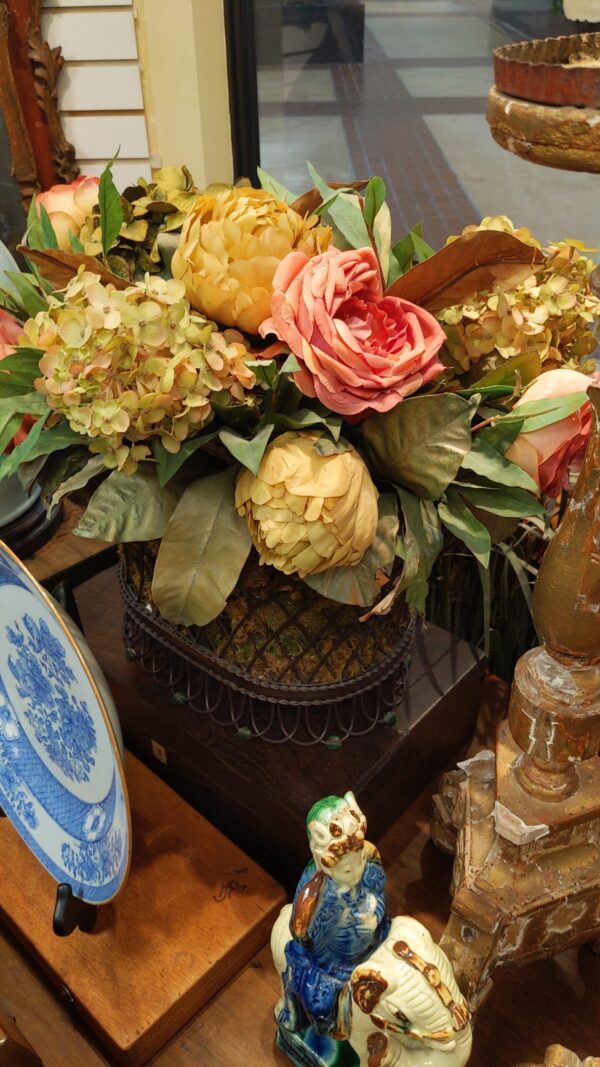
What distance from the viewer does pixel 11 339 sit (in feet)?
1.86

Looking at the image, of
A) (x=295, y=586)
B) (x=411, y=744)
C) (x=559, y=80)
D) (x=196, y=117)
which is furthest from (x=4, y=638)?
(x=196, y=117)

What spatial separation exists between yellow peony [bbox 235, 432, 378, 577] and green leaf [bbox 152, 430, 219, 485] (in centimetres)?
4

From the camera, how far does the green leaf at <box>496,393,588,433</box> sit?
48 cm

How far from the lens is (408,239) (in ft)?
1.90

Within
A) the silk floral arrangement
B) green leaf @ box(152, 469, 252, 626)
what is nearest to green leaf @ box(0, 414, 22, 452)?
the silk floral arrangement

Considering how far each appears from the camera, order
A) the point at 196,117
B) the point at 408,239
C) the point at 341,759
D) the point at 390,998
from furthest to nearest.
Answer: the point at 196,117 < the point at 341,759 < the point at 408,239 < the point at 390,998

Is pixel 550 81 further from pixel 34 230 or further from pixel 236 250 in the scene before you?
pixel 34 230

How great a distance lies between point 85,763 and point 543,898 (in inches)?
13.9

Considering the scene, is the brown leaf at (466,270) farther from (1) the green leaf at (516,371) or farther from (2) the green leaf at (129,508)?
(2) the green leaf at (129,508)

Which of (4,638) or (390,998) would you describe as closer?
(390,998)

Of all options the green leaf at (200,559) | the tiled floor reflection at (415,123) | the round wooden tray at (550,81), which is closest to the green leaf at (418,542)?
the green leaf at (200,559)

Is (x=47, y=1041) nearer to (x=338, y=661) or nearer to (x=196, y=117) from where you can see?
(x=338, y=661)

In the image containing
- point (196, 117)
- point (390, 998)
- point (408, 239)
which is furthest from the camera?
point (196, 117)

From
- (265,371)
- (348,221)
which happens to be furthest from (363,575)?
(348,221)
